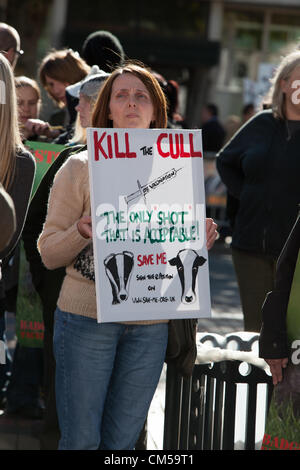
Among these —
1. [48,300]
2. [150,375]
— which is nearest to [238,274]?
[48,300]

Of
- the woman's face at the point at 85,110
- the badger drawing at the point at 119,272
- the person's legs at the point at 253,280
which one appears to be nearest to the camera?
the badger drawing at the point at 119,272

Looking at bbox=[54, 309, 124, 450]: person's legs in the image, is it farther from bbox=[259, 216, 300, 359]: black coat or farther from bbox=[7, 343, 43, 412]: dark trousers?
bbox=[7, 343, 43, 412]: dark trousers

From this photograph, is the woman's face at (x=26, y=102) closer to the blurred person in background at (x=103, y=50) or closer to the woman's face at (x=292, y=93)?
the blurred person in background at (x=103, y=50)

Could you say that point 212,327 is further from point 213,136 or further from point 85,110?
point 213,136

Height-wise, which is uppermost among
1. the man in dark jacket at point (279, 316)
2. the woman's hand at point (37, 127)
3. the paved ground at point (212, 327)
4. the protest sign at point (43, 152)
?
the woman's hand at point (37, 127)

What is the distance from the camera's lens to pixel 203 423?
Result: 4.25m

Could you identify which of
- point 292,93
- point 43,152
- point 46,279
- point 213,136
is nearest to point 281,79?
point 292,93

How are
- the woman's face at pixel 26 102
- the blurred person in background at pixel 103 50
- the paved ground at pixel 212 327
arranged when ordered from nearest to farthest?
the paved ground at pixel 212 327 < the blurred person in background at pixel 103 50 < the woman's face at pixel 26 102

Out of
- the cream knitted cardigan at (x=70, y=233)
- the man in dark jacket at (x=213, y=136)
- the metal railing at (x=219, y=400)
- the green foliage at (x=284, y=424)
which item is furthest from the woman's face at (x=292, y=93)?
the man in dark jacket at (x=213, y=136)

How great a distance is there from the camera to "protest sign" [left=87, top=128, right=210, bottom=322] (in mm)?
3633

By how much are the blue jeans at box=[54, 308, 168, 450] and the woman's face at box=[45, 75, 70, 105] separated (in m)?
2.32

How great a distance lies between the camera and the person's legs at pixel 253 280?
507cm

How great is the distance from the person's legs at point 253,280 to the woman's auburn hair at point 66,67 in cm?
143

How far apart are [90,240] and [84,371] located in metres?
0.48
